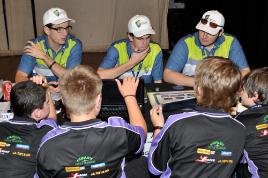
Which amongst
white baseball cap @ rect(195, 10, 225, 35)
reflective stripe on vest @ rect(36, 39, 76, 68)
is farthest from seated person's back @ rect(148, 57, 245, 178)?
reflective stripe on vest @ rect(36, 39, 76, 68)

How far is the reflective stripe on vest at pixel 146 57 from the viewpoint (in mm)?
3447

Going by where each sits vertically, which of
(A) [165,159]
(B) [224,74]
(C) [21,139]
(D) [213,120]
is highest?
(B) [224,74]

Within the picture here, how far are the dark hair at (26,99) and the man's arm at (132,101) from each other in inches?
19.0

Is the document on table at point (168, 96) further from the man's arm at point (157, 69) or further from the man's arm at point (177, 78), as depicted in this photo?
the man's arm at point (157, 69)

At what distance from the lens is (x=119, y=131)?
171cm

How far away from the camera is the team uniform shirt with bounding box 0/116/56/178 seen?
72.5 inches

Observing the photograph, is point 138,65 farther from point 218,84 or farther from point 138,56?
point 218,84

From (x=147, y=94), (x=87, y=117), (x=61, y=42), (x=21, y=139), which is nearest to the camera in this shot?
(x=87, y=117)

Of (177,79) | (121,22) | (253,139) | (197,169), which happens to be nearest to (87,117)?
(197,169)

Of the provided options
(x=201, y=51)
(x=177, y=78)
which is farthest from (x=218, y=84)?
(x=201, y=51)

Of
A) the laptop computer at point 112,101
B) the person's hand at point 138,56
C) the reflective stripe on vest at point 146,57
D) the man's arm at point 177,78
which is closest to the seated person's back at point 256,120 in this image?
the laptop computer at point 112,101

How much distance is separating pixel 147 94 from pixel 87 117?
1.08 metres

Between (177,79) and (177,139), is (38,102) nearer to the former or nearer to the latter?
(177,139)

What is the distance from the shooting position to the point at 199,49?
343 cm
